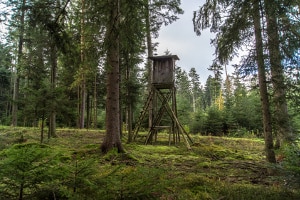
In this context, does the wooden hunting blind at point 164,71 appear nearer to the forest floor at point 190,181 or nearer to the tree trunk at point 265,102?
the forest floor at point 190,181

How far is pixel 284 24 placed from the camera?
5547 millimetres

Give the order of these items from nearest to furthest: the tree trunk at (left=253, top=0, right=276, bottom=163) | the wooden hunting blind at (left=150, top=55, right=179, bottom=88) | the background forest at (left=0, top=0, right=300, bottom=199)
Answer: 1. the background forest at (left=0, top=0, right=300, bottom=199)
2. the tree trunk at (left=253, top=0, right=276, bottom=163)
3. the wooden hunting blind at (left=150, top=55, right=179, bottom=88)

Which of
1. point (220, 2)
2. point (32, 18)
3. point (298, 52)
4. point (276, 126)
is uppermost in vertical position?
point (220, 2)

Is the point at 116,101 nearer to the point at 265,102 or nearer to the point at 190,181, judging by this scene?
the point at 190,181

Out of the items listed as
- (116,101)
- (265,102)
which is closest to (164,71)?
(116,101)

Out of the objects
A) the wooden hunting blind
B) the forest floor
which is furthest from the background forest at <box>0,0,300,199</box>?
the wooden hunting blind

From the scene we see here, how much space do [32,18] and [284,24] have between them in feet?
18.9

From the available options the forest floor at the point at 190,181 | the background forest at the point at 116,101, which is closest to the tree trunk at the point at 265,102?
the background forest at the point at 116,101

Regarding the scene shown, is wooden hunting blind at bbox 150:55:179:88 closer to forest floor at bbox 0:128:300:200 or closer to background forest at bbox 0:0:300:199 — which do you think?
background forest at bbox 0:0:300:199

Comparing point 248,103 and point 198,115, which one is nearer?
point 198,115

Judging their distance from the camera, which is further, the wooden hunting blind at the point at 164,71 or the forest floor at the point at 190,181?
the wooden hunting blind at the point at 164,71

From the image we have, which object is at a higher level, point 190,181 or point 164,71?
point 164,71

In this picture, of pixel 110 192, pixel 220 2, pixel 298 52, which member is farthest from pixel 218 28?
pixel 110 192

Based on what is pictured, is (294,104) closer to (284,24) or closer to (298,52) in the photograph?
(298,52)
